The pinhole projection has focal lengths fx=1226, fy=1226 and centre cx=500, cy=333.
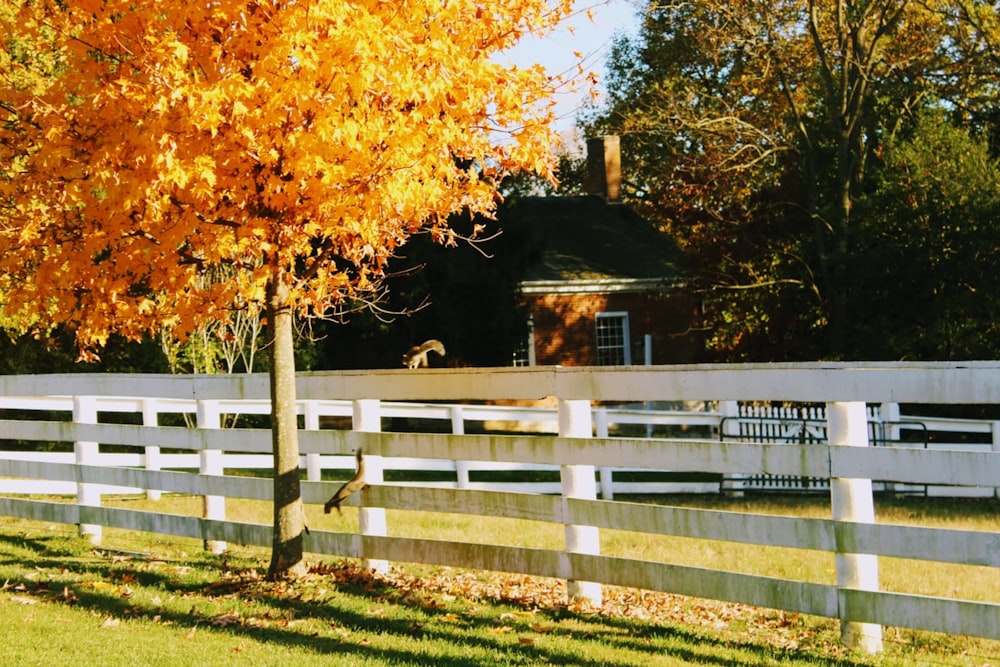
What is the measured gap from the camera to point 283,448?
380 inches

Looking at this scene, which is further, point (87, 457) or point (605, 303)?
point (605, 303)

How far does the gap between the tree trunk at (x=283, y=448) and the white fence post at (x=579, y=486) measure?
2312 mm

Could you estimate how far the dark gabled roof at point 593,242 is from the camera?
39156 mm

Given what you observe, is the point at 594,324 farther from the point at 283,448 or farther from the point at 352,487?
the point at 352,487

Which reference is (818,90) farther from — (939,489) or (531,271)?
(939,489)

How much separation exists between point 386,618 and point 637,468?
6.33 feet

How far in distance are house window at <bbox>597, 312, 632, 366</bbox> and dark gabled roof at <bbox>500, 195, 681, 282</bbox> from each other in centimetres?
140

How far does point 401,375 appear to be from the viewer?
9344 millimetres

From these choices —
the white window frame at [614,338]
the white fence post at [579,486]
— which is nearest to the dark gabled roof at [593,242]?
the white window frame at [614,338]

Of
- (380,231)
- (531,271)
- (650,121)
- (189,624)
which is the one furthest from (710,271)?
(189,624)

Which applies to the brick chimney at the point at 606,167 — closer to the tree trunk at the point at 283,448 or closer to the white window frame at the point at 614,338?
the white window frame at the point at 614,338

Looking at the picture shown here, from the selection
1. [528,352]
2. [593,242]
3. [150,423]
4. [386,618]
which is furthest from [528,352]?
[386,618]

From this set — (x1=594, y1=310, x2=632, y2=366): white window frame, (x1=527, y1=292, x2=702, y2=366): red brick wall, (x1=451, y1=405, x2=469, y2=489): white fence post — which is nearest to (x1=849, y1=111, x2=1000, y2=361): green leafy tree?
(x1=527, y1=292, x2=702, y2=366): red brick wall

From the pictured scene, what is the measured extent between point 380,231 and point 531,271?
28754 mm
